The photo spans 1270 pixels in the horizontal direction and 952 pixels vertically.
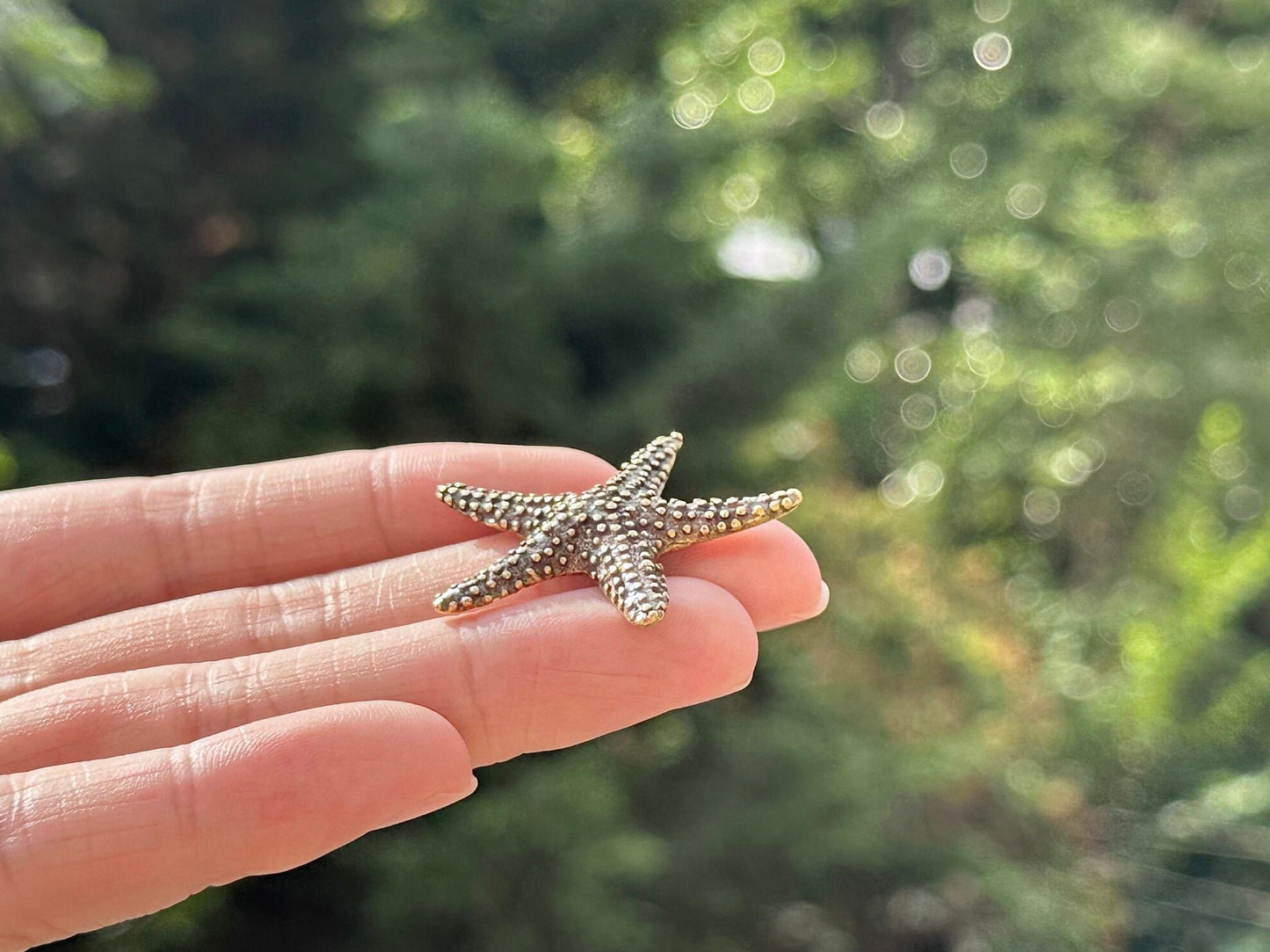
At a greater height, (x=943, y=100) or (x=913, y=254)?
→ (x=943, y=100)

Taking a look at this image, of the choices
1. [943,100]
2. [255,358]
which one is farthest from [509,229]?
[943,100]

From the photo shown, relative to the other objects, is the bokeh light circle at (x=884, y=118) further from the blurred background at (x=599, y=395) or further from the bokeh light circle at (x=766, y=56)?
the blurred background at (x=599, y=395)

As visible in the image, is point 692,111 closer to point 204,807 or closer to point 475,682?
point 475,682

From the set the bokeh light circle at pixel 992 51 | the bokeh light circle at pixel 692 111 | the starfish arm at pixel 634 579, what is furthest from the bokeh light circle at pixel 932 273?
the starfish arm at pixel 634 579

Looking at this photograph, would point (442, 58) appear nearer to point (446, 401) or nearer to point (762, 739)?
point (446, 401)

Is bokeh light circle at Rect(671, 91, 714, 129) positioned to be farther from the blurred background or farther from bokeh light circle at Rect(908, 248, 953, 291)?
bokeh light circle at Rect(908, 248, 953, 291)

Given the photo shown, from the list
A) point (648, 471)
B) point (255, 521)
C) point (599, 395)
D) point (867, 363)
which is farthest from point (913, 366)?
point (255, 521)

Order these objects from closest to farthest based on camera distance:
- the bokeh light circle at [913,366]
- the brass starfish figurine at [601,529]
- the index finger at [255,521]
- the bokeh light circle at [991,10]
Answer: the brass starfish figurine at [601,529] → the index finger at [255,521] → the bokeh light circle at [991,10] → the bokeh light circle at [913,366]
